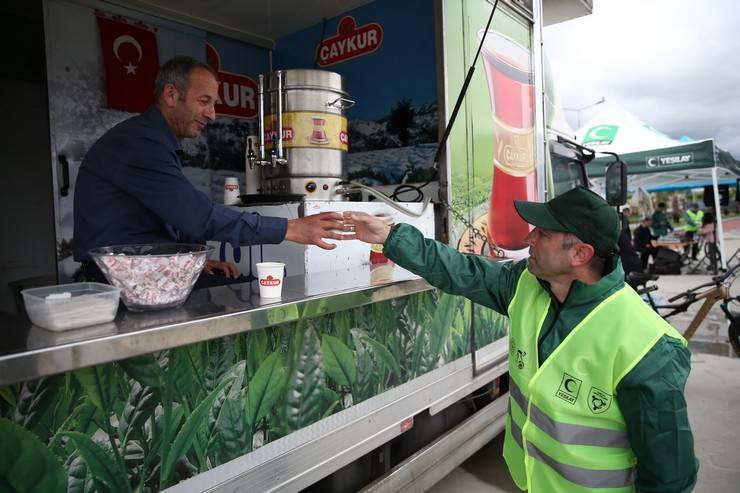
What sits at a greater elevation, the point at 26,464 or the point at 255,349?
the point at 255,349

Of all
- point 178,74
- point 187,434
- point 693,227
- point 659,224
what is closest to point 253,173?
point 178,74

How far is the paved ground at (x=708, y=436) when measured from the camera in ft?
10.4

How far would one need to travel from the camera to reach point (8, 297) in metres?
2.89

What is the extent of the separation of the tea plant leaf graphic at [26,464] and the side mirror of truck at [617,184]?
4.65 meters

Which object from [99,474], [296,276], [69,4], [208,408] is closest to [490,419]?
[296,276]

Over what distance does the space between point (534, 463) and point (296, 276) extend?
3.52 feet

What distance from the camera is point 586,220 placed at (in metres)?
1.55

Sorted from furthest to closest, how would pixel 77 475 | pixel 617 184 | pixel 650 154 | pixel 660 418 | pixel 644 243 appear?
pixel 644 243
pixel 650 154
pixel 617 184
pixel 660 418
pixel 77 475

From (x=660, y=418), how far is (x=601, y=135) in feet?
43.3

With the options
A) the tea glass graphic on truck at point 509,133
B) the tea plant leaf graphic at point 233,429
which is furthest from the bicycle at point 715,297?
the tea plant leaf graphic at point 233,429

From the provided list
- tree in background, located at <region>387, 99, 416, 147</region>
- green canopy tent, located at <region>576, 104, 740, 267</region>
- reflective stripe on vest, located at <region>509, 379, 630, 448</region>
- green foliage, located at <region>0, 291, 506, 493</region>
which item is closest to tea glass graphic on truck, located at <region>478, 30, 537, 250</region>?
tree in background, located at <region>387, 99, 416, 147</region>

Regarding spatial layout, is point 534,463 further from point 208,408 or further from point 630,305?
point 208,408

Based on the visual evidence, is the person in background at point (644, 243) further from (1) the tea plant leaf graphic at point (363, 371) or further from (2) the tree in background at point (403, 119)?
(1) the tea plant leaf graphic at point (363, 371)

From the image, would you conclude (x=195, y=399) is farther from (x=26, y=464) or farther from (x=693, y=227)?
(x=693, y=227)
